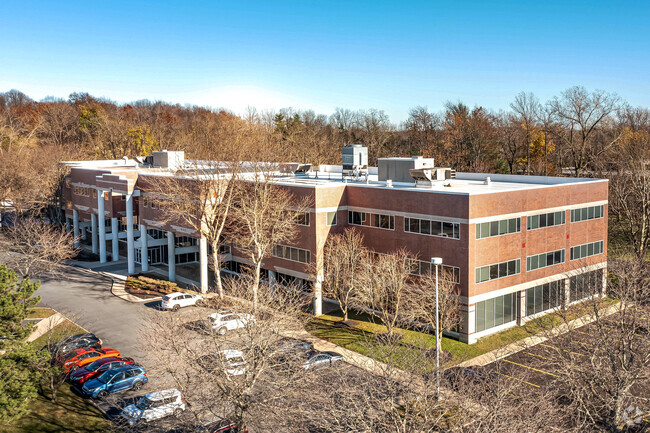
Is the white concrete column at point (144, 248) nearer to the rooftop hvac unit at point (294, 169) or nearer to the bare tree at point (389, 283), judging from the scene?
the rooftop hvac unit at point (294, 169)

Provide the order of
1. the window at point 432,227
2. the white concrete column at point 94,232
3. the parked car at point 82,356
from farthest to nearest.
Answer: the white concrete column at point 94,232, the window at point 432,227, the parked car at point 82,356

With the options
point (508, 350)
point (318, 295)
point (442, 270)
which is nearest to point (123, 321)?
point (318, 295)

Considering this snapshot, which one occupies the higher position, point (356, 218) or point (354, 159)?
point (354, 159)

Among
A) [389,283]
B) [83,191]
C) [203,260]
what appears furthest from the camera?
[83,191]

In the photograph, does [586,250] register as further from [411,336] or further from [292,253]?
[292,253]

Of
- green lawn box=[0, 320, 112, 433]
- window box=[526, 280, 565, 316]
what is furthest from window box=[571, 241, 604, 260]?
green lawn box=[0, 320, 112, 433]

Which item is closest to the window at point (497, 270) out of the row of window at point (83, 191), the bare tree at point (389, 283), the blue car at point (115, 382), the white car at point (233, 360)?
the bare tree at point (389, 283)

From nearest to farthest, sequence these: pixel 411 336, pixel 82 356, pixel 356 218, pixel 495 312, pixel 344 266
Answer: pixel 82 356
pixel 411 336
pixel 495 312
pixel 344 266
pixel 356 218
